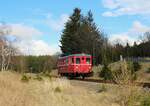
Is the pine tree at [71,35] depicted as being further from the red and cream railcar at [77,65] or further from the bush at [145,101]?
the bush at [145,101]

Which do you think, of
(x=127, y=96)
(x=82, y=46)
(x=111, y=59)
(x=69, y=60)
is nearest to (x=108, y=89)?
(x=127, y=96)

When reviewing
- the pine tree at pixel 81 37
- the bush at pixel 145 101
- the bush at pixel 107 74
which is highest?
the pine tree at pixel 81 37

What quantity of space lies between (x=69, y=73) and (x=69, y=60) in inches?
65.8

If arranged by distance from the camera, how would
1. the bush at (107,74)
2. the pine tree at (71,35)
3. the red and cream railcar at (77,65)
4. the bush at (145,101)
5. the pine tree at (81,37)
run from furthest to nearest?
the pine tree at (71,35)
the pine tree at (81,37)
the red and cream railcar at (77,65)
the bush at (107,74)
the bush at (145,101)

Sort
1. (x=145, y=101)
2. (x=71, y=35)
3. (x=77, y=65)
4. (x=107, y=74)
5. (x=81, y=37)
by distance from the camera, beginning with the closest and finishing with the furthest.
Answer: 1. (x=145, y=101)
2. (x=107, y=74)
3. (x=77, y=65)
4. (x=81, y=37)
5. (x=71, y=35)

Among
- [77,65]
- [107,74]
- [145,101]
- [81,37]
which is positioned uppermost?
[81,37]

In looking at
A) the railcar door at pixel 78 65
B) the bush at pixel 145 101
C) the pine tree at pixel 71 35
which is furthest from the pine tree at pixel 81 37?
the bush at pixel 145 101

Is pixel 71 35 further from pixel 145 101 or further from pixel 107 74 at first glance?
pixel 145 101

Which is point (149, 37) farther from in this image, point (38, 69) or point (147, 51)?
point (38, 69)

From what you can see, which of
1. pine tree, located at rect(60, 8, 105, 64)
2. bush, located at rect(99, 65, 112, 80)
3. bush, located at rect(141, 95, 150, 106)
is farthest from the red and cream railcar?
bush, located at rect(141, 95, 150, 106)

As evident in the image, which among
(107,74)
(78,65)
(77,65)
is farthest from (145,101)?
(78,65)

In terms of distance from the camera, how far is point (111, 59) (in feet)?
217

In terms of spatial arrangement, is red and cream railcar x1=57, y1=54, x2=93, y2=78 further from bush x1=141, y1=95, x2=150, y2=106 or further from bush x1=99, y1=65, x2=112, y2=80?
bush x1=141, y1=95, x2=150, y2=106

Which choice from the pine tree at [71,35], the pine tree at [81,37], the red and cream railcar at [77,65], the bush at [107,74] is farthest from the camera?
the pine tree at [71,35]
